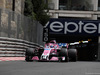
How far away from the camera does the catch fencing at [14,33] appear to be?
686 inches

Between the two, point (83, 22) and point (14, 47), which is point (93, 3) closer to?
point (83, 22)

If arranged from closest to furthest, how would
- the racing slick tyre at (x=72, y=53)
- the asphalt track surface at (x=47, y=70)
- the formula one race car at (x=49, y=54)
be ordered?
the asphalt track surface at (x=47, y=70) < the formula one race car at (x=49, y=54) < the racing slick tyre at (x=72, y=53)

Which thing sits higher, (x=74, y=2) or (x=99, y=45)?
(x=74, y=2)

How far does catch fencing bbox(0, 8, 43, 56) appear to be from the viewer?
17422mm

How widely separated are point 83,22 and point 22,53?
1498 cm

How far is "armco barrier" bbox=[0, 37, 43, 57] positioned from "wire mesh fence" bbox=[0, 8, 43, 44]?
0.98 feet

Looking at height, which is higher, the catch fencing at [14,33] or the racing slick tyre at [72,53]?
the catch fencing at [14,33]

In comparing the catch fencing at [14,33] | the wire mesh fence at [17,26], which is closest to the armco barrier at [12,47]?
the catch fencing at [14,33]

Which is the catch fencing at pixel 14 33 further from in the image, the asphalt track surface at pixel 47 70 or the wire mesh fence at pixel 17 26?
the asphalt track surface at pixel 47 70

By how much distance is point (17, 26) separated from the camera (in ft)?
63.1

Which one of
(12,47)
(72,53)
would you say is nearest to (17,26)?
(12,47)

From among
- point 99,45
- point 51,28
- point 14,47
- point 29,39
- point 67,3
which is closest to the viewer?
point 14,47

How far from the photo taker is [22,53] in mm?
20109

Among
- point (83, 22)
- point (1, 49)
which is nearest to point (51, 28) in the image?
point (83, 22)
